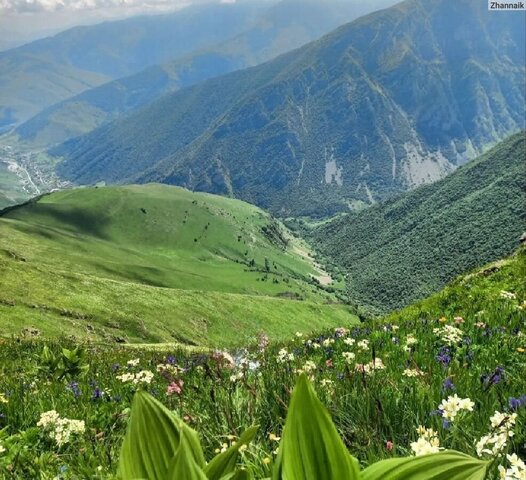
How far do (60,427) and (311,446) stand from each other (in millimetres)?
4121

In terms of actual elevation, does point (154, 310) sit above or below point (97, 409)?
above

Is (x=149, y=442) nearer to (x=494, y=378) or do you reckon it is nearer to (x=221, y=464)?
(x=221, y=464)

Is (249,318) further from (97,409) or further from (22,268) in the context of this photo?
(97,409)

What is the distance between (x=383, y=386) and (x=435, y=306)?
41.4ft

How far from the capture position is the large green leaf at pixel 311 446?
6.86 feet

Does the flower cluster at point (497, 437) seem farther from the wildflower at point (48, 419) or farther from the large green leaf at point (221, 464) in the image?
the wildflower at point (48, 419)

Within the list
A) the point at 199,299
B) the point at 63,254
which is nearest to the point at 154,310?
the point at 199,299

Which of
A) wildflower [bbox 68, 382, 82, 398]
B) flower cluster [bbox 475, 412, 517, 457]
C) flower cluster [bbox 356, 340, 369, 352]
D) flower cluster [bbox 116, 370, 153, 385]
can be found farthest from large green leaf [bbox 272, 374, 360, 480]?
wildflower [bbox 68, 382, 82, 398]

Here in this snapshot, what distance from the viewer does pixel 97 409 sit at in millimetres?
6809

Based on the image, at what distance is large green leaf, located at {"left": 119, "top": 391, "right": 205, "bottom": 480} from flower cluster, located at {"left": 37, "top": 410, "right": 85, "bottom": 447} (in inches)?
118

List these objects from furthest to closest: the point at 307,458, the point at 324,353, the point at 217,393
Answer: the point at 324,353
the point at 217,393
the point at 307,458

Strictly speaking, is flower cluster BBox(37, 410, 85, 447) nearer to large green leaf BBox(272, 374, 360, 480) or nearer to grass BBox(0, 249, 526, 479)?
grass BBox(0, 249, 526, 479)

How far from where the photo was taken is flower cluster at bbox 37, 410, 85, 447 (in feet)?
17.0

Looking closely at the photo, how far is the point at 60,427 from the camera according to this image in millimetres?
5328
